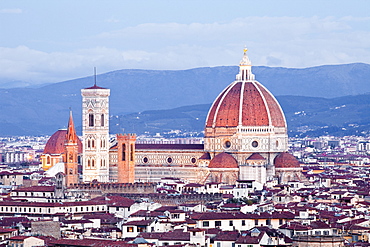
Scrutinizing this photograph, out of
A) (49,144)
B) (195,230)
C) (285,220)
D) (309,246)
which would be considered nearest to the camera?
(309,246)

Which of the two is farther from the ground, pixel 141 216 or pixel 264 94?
pixel 264 94

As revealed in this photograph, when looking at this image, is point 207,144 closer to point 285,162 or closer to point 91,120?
point 285,162

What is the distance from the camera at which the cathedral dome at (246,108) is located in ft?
450

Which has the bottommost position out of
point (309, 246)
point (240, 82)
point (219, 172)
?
point (309, 246)

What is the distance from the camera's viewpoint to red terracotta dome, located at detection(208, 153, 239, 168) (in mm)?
133375

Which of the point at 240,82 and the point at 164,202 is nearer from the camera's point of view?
the point at 164,202

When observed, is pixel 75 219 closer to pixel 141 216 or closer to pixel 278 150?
pixel 141 216

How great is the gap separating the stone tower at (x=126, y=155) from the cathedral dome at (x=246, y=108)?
26.3 feet

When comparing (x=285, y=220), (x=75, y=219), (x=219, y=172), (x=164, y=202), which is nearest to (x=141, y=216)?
(x=75, y=219)

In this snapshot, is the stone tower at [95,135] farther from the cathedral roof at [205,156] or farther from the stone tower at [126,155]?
the cathedral roof at [205,156]

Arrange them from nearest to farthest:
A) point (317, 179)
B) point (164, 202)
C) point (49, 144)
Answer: point (164, 202), point (317, 179), point (49, 144)

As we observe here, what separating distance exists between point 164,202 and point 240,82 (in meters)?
39.2

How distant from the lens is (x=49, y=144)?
160875 millimetres

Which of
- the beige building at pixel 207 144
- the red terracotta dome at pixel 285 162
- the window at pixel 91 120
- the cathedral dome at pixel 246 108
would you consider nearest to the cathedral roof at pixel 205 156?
the beige building at pixel 207 144
